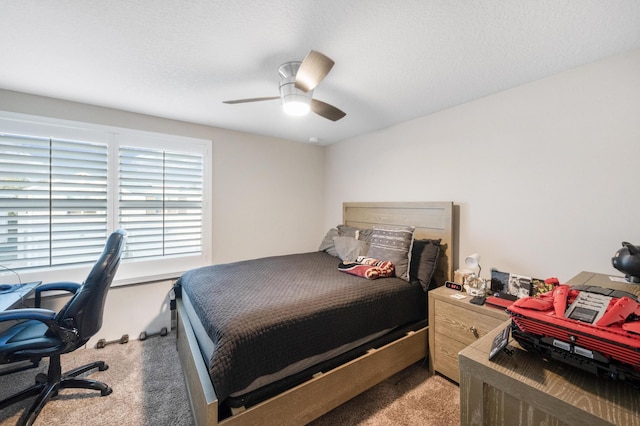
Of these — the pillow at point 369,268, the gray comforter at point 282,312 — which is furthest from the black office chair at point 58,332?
the pillow at point 369,268

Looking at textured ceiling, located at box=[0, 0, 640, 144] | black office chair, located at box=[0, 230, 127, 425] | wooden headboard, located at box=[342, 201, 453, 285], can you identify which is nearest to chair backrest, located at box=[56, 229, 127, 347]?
black office chair, located at box=[0, 230, 127, 425]

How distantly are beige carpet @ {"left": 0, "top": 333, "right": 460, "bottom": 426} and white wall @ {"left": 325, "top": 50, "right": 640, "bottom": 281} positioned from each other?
3.89 feet

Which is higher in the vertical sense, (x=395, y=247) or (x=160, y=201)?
(x=160, y=201)

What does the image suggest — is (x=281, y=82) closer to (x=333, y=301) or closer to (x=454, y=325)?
(x=333, y=301)

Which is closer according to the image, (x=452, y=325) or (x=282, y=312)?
(x=282, y=312)

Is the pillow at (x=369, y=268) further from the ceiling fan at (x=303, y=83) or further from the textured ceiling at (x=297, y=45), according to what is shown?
the textured ceiling at (x=297, y=45)

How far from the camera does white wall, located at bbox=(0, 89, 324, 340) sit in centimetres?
252

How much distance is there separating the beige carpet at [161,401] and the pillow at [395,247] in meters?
0.83

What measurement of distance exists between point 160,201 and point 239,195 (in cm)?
88

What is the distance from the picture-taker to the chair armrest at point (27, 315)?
4.84ft

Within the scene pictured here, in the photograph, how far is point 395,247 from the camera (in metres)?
2.36

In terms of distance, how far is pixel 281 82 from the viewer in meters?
1.83

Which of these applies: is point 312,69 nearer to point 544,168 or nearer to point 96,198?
point 544,168

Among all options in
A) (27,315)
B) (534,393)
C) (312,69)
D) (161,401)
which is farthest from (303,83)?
(161,401)
